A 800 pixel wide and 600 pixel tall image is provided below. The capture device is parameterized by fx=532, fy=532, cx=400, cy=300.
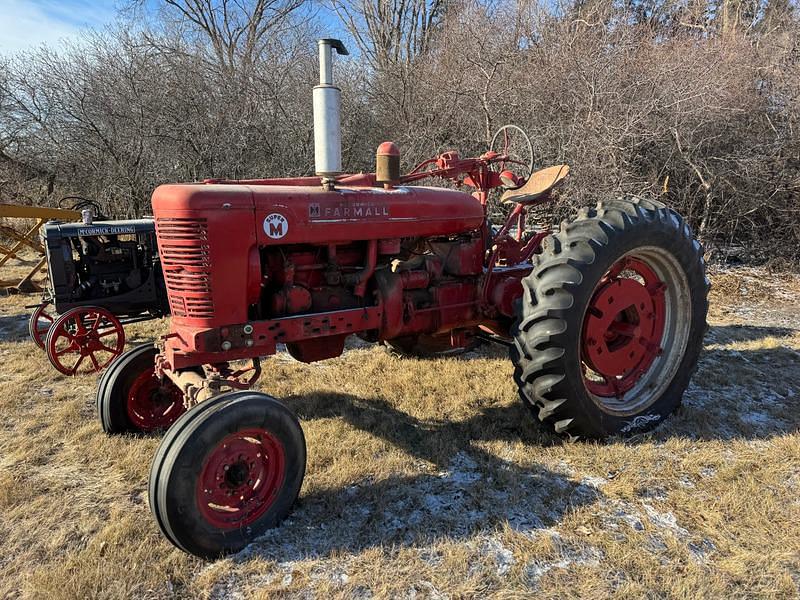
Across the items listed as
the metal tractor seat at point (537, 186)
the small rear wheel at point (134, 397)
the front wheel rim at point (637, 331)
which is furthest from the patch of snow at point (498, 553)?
the metal tractor seat at point (537, 186)

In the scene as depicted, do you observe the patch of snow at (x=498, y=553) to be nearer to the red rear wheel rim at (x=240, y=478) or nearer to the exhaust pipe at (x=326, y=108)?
the red rear wheel rim at (x=240, y=478)

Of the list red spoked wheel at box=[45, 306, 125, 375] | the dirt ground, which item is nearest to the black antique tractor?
red spoked wheel at box=[45, 306, 125, 375]

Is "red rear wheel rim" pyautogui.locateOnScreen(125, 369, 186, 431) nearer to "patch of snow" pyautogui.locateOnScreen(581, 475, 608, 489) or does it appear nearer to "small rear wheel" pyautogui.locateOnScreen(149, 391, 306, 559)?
"small rear wheel" pyautogui.locateOnScreen(149, 391, 306, 559)

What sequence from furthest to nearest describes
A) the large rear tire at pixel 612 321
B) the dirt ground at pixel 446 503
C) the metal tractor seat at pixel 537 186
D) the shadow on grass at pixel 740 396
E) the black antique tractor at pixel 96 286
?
the black antique tractor at pixel 96 286 → the metal tractor seat at pixel 537 186 → the shadow on grass at pixel 740 396 → the large rear tire at pixel 612 321 → the dirt ground at pixel 446 503

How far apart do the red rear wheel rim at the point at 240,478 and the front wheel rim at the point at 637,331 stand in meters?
1.90

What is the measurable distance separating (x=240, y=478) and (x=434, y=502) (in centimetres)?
→ 93

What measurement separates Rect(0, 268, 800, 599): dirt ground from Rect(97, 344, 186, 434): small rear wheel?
13 centimetres

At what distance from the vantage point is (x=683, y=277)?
3348 mm

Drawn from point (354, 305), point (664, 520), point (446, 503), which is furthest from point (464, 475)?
point (354, 305)

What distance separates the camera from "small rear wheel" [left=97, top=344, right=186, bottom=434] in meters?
3.15

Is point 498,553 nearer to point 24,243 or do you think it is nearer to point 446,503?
point 446,503

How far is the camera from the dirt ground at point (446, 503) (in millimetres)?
2086

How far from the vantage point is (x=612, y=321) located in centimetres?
329

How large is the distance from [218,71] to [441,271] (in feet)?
30.1
